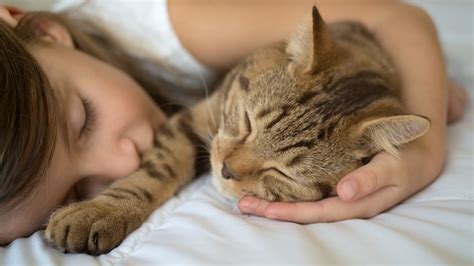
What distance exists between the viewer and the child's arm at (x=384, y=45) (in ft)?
3.02

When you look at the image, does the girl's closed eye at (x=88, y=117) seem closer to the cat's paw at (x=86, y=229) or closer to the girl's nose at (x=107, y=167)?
the girl's nose at (x=107, y=167)

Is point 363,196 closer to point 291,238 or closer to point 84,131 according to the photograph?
point 291,238

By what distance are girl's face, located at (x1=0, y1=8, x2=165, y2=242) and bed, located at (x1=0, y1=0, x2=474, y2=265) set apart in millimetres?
85

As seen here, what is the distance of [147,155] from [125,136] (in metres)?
0.08

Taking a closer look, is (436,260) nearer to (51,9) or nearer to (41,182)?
(41,182)

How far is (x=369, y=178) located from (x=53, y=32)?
3.22ft

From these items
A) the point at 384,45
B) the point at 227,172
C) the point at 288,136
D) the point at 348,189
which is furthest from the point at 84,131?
the point at 384,45

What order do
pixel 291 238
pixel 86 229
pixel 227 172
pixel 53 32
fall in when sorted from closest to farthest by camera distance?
1. pixel 291 238
2. pixel 86 229
3. pixel 227 172
4. pixel 53 32

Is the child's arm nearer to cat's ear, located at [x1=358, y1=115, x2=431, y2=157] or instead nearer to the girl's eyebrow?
cat's ear, located at [x1=358, y1=115, x2=431, y2=157]

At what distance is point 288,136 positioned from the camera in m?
0.95

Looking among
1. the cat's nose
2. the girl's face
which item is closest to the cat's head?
the cat's nose

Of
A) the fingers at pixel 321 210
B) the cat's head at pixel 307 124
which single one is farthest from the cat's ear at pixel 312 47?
the fingers at pixel 321 210

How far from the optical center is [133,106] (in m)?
1.19

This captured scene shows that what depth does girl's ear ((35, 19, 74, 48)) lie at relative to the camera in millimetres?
1261
